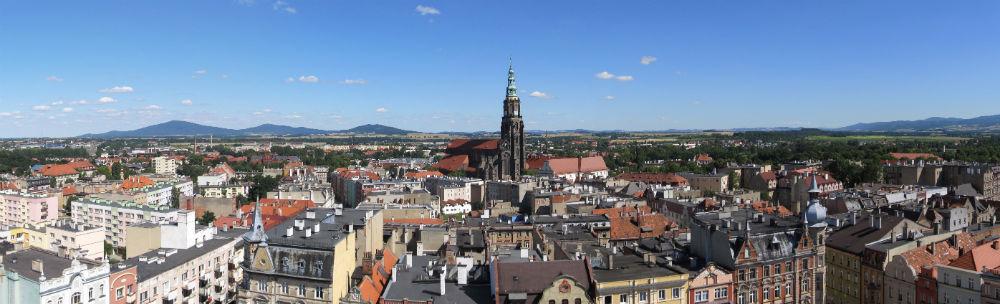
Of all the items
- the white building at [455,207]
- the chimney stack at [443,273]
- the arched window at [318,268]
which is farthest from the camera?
the white building at [455,207]

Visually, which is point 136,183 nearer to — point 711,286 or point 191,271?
point 191,271

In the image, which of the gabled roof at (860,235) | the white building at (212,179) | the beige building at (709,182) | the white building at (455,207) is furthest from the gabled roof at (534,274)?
the white building at (212,179)

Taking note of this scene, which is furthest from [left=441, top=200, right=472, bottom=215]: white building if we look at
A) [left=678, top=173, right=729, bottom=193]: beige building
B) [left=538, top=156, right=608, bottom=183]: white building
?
[left=678, top=173, right=729, bottom=193]: beige building

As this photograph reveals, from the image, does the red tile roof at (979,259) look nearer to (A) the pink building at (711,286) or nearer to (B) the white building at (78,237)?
(A) the pink building at (711,286)

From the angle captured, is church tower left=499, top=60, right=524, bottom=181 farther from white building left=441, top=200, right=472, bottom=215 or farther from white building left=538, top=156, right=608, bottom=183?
white building left=441, top=200, right=472, bottom=215

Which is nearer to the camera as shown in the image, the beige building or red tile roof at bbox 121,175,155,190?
red tile roof at bbox 121,175,155,190

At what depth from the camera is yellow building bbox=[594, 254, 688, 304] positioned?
44.3m

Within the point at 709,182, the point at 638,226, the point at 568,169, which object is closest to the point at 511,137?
the point at 568,169

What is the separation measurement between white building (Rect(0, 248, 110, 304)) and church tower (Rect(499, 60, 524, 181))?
11949 centimetres

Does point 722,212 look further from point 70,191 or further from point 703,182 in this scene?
point 70,191

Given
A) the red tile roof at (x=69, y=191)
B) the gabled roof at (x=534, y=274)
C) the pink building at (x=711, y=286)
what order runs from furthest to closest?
the red tile roof at (x=69, y=191) → the pink building at (x=711, y=286) → the gabled roof at (x=534, y=274)

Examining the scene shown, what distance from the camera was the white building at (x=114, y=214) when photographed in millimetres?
94562

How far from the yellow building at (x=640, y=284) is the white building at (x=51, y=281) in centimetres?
2998

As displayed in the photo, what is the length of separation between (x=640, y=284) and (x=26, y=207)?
105357 mm
